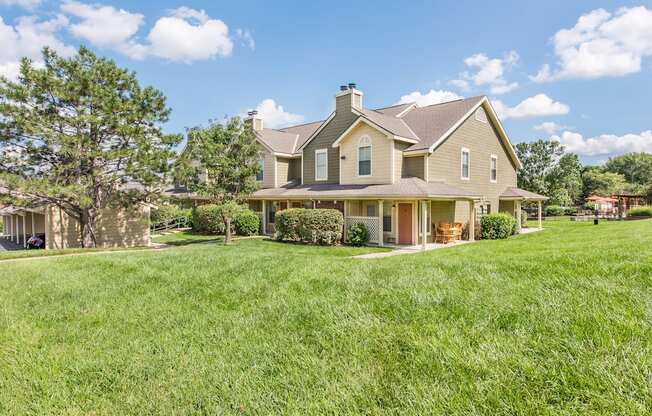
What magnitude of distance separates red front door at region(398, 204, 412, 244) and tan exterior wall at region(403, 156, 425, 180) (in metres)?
1.65

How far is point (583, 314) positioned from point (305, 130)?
24476mm

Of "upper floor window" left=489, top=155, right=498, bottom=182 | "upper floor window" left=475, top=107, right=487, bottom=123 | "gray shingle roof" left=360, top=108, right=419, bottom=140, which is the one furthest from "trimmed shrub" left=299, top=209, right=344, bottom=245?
"upper floor window" left=489, top=155, right=498, bottom=182

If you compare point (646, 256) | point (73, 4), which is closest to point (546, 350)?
point (646, 256)

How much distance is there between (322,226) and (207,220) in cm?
977

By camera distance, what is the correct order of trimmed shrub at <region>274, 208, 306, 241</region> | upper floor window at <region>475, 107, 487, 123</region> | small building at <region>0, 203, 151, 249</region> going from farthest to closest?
upper floor window at <region>475, 107, 487, 123</region> → small building at <region>0, 203, 151, 249</region> → trimmed shrub at <region>274, 208, 306, 241</region>

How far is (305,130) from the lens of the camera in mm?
26656

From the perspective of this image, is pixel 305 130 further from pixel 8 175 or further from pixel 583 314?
pixel 583 314

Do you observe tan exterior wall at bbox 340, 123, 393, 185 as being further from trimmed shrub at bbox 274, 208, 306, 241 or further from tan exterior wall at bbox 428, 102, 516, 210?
trimmed shrub at bbox 274, 208, 306, 241

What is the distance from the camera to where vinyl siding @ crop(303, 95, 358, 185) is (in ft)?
65.6

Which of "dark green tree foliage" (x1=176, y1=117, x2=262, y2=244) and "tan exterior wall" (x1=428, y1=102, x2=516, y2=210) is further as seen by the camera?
"tan exterior wall" (x1=428, y1=102, x2=516, y2=210)

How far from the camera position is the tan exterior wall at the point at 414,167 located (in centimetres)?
1783

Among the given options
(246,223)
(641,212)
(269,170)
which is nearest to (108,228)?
(246,223)

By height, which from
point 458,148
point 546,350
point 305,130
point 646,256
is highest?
point 305,130

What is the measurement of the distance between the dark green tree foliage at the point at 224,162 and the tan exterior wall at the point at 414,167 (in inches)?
289
